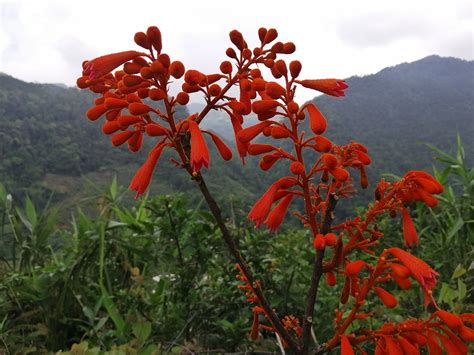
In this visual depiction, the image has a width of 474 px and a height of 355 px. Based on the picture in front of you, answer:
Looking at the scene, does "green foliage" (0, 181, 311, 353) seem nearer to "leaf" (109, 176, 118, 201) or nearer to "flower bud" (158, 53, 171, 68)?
"leaf" (109, 176, 118, 201)

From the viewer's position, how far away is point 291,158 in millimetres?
1312

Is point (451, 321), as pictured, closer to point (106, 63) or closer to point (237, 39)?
point (237, 39)

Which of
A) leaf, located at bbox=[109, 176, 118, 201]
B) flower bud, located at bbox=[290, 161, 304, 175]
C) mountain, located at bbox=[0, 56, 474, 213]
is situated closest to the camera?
flower bud, located at bbox=[290, 161, 304, 175]

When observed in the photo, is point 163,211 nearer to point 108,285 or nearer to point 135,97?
point 108,285

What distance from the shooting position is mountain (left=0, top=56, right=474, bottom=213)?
62500 millimetres

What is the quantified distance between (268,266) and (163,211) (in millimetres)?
832

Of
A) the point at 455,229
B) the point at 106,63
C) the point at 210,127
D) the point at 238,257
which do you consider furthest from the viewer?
the point at 210,127

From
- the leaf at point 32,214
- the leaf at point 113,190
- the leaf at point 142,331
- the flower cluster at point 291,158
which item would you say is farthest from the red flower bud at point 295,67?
the leaf at point 32,214

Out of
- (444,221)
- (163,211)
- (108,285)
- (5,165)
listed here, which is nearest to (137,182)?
(163,211)

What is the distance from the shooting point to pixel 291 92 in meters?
1.34

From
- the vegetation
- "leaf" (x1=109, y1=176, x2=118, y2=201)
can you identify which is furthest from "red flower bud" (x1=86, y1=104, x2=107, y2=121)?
"leaf" (x1=109, y1=176, x2=118, y2=201)

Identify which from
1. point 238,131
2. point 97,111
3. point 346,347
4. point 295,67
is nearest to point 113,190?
point 97,111

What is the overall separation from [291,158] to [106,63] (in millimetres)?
639

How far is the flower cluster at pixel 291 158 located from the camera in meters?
1.25
